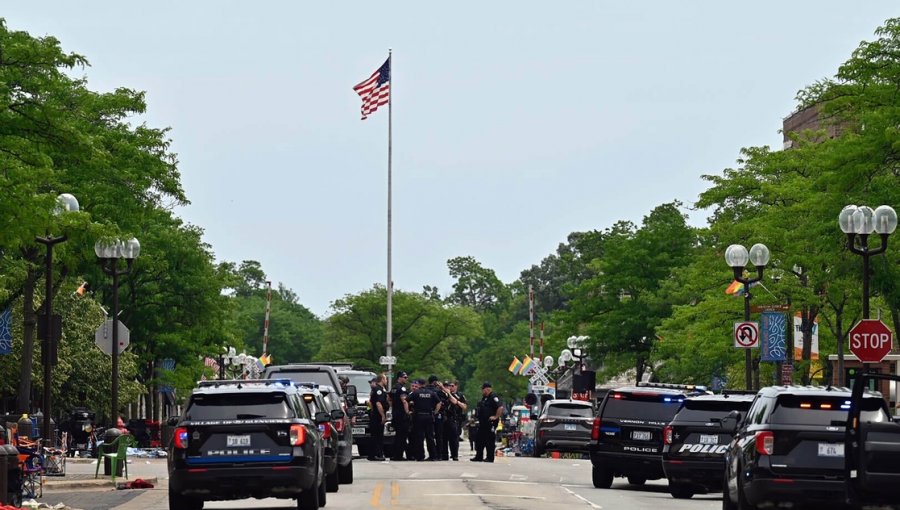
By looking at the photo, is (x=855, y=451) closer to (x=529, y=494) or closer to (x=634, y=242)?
(x=529, y=494)

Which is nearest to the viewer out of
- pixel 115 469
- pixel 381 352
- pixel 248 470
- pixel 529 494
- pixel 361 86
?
pixel 248 470

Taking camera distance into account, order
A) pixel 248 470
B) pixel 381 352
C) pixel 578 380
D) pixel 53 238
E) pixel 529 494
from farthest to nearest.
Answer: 1. pixel 381 352
2. pixel 578 380
3. pixel 53 238
4. pixel 529 494
5. pixel 248 470

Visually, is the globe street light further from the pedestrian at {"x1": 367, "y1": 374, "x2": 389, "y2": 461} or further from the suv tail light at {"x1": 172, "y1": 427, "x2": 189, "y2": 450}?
the suv tail light at {"x1": 172, "y1": 427, "x2": 189, "y2": 450}

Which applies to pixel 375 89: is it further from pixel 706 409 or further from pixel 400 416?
pixel 706 409

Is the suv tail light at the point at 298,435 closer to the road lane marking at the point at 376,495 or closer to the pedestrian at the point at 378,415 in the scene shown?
the road lane marking at the point at 376,495

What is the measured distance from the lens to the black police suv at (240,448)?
2011 cm

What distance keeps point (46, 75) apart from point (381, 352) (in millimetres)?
87325

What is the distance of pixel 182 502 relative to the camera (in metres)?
20.6

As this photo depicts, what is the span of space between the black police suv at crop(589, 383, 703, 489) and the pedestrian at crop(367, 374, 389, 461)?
893 centimetres

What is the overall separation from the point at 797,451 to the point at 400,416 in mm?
20901

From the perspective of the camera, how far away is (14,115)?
31.2 metres

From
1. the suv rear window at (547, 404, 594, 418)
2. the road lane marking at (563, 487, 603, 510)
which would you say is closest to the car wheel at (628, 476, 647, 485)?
the road lane marking at (563, 487, 603, 510)

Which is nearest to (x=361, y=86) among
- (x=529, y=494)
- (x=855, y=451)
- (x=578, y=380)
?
(x=578, y=380)

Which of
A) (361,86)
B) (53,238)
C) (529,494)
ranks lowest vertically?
(529,494)
